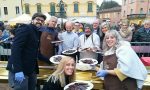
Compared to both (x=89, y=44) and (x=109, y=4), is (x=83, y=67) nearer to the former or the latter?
(x=89, y=44)

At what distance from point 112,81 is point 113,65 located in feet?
0.71

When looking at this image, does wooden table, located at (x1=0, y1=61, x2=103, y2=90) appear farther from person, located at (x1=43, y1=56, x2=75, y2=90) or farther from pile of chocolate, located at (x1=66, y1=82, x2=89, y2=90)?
person, located at (x1=43, y1=56, x2=75, y2=90)

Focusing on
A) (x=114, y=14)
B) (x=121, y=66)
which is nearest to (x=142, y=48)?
(x=121, y=66)

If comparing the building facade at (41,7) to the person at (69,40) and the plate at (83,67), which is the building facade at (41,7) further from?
the plate at (83,67)

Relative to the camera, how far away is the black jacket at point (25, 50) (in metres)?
3.17

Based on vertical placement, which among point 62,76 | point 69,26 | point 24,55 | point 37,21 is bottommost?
point 62,76

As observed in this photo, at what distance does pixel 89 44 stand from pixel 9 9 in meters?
39.0

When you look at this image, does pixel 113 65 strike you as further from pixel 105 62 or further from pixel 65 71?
pixel 65 71

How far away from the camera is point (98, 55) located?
518 centimetres

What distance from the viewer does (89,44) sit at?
5262 mm

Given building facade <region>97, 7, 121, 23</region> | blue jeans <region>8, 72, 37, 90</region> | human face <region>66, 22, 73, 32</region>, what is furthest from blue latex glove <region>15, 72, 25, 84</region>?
building facade <region>97, 7, 121, 23</region>

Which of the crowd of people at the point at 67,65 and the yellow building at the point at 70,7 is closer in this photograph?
the crowd of people at the point at 67,65

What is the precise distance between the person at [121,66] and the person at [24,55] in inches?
39.5

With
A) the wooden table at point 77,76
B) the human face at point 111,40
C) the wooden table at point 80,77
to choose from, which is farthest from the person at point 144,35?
the human face at point 111,40
